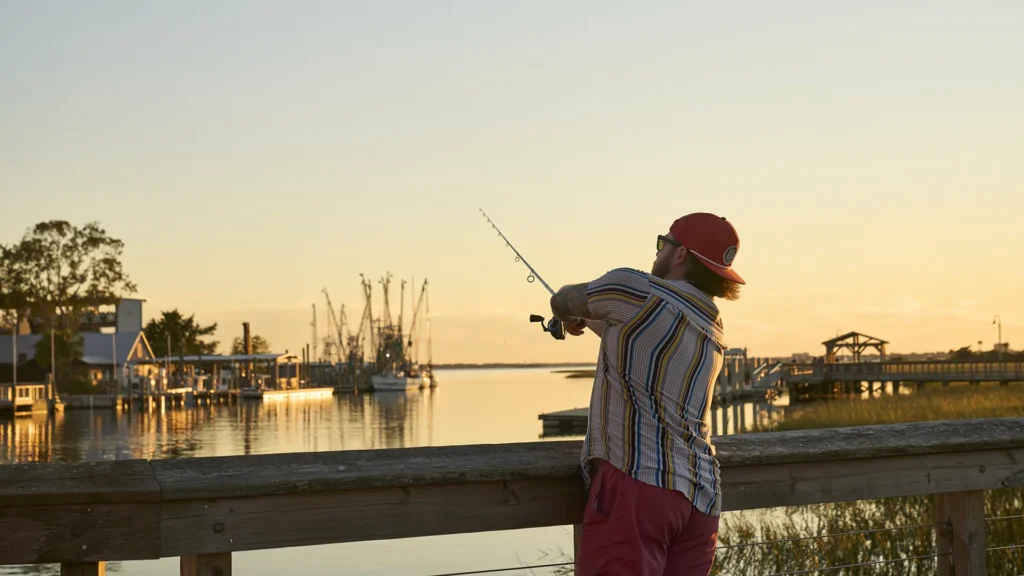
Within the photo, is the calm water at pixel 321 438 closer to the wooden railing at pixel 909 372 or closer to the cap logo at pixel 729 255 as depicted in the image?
the wooden railing at pixel 909 372

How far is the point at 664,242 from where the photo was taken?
294cm

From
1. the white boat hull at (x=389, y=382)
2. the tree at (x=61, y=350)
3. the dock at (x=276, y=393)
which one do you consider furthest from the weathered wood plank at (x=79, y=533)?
the white boat hull at (x=389, y=382)

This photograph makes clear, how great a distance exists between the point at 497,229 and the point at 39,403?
2352 inches

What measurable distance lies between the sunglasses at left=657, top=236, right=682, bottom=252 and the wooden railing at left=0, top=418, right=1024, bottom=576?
1.90 feet

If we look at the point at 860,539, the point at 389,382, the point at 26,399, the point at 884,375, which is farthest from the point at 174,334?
the point at 860,539

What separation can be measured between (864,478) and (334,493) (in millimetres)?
1645

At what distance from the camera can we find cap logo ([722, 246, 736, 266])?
9.48ft

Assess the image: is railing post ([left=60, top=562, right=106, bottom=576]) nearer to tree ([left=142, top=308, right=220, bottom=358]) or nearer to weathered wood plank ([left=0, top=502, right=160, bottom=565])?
weathered wood plank ([left=0, top=502, right=160, bottom=565])

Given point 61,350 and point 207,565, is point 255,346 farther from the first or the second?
point 207,565

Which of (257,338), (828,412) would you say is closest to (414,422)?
(828,412)

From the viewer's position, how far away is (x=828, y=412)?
1208 inches

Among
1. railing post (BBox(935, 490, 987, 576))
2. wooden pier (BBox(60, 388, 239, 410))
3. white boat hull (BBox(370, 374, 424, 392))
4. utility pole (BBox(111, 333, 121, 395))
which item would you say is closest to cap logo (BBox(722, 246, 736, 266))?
railing post (BBox(935, 490, 987, 576))

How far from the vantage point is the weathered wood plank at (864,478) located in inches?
125

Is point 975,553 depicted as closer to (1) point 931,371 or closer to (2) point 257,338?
(1) point 931,371
